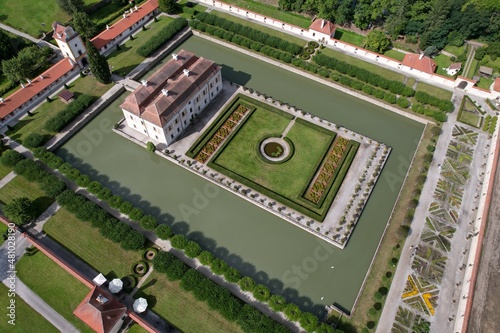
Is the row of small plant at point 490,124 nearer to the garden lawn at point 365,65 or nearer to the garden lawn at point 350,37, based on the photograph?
the garden lawn at point 365,65

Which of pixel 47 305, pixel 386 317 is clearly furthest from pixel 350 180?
pixel 47 305

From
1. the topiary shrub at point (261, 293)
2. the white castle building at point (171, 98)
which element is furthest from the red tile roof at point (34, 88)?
the topiary shrub at point (261, 293)

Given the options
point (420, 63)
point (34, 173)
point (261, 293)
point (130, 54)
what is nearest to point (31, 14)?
point (130, 54)

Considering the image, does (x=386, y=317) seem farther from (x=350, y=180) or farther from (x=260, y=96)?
(x=260, y=96)

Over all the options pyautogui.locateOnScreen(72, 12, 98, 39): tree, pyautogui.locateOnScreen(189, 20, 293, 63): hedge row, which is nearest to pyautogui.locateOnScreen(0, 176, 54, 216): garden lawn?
pyautogui.locateOnScreen(72, 12, 98, 39): tree

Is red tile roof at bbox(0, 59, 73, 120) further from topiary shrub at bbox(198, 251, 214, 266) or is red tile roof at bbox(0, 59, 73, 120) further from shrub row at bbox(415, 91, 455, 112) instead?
shrub row at bbox(415, 91, 455, 112)
